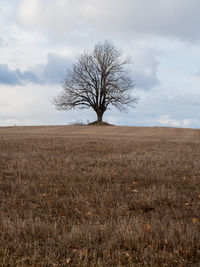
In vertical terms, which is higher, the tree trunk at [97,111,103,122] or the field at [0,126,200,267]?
the tree trunk at [97,111,103,122]

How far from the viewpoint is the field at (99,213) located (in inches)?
175

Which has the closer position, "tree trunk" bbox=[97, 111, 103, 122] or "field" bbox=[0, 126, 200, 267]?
"field" bbox=[0, 126, 200, 267]

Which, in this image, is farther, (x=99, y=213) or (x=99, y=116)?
(x=99, y=116)

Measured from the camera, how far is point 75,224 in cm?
592

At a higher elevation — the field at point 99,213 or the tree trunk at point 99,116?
the tree trunk at point 99,116

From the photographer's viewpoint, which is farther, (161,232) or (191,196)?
(191,196)

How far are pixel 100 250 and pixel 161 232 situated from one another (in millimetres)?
1269

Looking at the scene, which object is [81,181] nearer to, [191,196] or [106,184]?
[106,184]

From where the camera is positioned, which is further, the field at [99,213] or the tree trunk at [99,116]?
the tree trunk at [99,116]

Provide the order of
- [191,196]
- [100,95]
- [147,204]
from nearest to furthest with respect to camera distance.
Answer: [147,204]
[191,196]
[100,95]

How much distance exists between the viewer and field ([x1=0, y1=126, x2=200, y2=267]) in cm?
443

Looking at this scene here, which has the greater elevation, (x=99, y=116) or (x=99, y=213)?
(x=99, y=116)

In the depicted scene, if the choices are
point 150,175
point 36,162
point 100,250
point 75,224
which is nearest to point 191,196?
point 150,175

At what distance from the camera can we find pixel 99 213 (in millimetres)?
6562
